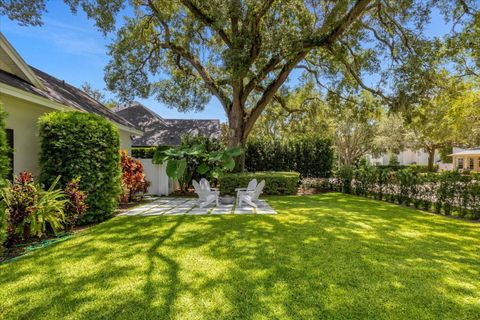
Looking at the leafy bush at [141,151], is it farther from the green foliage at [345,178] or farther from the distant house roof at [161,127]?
the green foliage at [345,178]

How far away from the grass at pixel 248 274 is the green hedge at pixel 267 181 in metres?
6.08

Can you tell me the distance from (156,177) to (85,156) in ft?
20.9

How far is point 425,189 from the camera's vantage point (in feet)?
31.5

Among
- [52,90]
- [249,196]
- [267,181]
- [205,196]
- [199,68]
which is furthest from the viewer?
[199,68]

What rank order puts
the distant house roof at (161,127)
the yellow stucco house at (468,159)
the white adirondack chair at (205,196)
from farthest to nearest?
the yellow stucco house at (468,159), the distant house roof at (161,127), the white adirondack chair at (205,196)

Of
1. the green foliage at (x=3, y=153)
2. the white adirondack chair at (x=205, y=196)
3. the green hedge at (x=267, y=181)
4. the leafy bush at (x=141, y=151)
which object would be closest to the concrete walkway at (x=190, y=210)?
the white adirondack chair at (x=205, y=196)

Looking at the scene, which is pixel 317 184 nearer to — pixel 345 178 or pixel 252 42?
pixel 345 178

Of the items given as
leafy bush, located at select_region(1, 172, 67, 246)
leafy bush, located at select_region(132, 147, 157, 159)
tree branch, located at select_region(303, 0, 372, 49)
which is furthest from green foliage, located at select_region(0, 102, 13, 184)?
leafy bush, located at select_region(132, 147, 157, 159)

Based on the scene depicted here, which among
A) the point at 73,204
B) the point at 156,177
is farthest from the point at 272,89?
the point at 73,204

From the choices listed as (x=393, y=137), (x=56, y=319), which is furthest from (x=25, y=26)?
(x=393, y=137)

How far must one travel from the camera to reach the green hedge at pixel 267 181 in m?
12.8

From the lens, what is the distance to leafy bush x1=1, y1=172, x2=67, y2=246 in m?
5.08

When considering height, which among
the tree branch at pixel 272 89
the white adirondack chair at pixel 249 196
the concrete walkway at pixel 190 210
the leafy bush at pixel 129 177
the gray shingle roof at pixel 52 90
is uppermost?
the tree branch at pixel 272 89

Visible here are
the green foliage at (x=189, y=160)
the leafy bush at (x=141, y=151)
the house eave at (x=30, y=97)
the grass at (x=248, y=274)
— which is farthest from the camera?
the leafy bush at (x=141, y=151)
